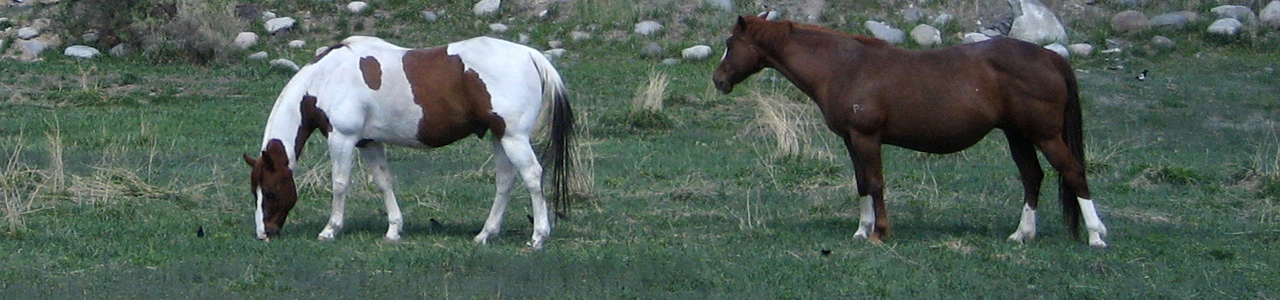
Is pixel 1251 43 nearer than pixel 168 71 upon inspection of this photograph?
No

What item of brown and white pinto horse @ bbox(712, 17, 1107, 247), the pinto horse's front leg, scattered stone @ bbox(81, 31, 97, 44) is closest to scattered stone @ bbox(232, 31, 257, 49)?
scattered stone @ bbox(81, 31, 97, 44)

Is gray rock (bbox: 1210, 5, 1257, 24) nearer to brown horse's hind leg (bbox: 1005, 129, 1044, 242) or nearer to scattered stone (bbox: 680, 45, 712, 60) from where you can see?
scattered stone (bbox: 680, 45, 712, 60)

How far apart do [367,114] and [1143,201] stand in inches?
218

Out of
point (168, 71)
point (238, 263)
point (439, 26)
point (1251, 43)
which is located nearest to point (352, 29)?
point (439, 26)

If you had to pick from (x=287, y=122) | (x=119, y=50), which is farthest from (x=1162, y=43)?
(x=287, y=122)

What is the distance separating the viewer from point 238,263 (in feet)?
26.5

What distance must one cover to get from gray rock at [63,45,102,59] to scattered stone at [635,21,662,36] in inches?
260

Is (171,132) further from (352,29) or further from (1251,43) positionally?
(1251,43)

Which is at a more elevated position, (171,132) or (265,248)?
(265,248)

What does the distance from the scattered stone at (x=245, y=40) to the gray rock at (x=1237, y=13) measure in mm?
12304

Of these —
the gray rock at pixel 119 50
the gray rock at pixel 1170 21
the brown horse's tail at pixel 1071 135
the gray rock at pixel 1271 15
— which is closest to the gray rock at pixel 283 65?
the gray rock at pixel 119 50

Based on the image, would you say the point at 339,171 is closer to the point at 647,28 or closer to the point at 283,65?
the point at 283,65

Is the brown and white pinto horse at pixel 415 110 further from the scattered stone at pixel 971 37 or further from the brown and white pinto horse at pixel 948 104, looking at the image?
the scattered stone at pixel 971 37

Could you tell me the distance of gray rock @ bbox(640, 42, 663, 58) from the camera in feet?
63.8
